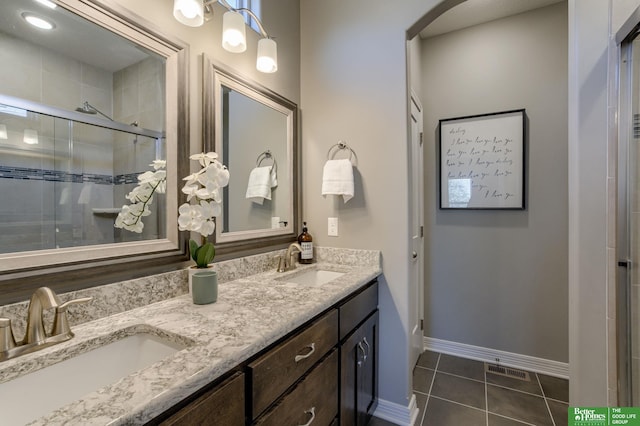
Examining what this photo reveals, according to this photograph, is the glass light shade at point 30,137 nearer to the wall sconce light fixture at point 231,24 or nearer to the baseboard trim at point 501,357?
the wall sconce light fixture at point 231,24

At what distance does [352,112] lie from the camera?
6.07 ft

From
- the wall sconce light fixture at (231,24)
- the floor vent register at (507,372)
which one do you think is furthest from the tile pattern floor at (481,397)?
the wall sconce light fixture at (231,24)

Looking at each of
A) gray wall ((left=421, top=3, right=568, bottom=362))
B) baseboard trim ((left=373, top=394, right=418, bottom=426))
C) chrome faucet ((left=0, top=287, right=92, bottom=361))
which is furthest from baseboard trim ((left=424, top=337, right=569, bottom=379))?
chrome faucet ((left=0, top=287, right=92, bottom=361))

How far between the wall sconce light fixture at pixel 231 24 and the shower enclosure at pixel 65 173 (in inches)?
19.2

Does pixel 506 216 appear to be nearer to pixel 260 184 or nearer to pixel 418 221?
pixel 418 221

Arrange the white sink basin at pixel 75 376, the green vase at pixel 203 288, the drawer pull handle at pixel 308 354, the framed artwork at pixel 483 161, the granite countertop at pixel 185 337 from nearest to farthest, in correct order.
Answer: the granite countertop at pixel 185 337
the white sink basin at pixel 75 376
the drawer pull handle at pixel 308 354
the green vase at pixel 203 288
the framed artwork at pixel 483 161

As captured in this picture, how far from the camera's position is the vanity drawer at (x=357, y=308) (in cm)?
134

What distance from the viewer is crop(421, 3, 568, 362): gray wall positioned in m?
→ 2.15

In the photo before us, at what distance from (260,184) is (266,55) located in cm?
70

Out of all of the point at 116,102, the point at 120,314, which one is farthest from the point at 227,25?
the point at 120,314

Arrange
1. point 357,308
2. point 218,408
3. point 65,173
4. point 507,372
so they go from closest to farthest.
→ point 218,408 < point 65,173 < point 357,308 < point 507,372

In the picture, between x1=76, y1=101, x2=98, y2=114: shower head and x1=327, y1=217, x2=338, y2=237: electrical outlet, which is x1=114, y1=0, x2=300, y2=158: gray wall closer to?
x1=76, y1=101, x2=98, y2=114: shower head

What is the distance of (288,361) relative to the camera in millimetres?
951

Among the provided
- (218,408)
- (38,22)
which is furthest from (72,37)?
(218,408)
